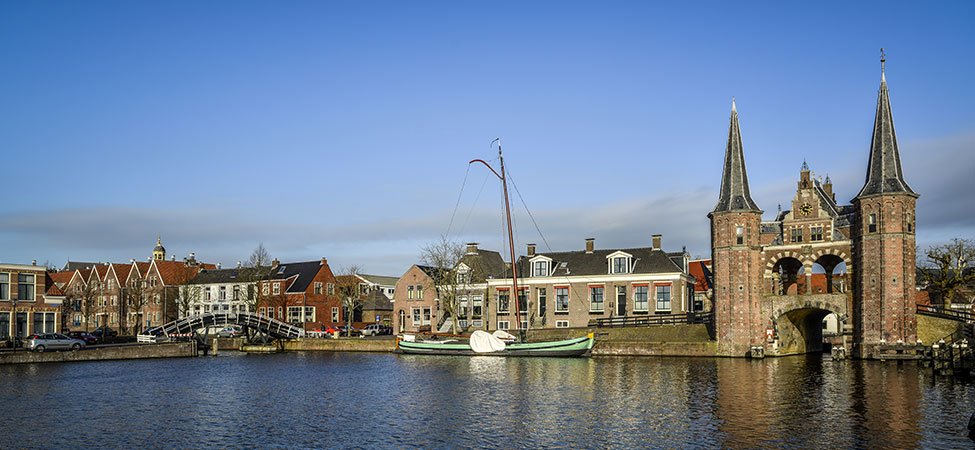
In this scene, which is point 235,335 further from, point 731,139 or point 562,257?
point 731,139

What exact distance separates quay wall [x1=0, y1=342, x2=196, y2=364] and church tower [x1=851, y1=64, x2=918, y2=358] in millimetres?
56629

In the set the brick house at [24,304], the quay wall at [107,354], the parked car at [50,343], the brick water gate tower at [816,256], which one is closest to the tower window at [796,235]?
the brick water gate tower at [816,256]

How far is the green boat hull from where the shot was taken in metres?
63.4

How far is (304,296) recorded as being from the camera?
333 ft

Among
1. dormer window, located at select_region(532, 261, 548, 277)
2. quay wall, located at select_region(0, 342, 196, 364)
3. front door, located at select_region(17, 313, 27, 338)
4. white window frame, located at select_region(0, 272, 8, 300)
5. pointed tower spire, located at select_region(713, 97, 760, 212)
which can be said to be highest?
pointed tower spire, located at select_region(713, 97, 760, 212)

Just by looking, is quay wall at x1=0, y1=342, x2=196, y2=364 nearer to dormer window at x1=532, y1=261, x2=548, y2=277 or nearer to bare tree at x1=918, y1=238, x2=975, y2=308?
dormer window at x1=532, y1=261, x2=548, y2=277

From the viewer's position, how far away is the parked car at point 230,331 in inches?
3438

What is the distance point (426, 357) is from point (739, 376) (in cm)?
2959

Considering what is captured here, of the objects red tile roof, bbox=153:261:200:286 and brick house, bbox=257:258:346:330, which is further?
red tile roof, bbox=153:261:200:286

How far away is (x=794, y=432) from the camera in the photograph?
90.7 feet

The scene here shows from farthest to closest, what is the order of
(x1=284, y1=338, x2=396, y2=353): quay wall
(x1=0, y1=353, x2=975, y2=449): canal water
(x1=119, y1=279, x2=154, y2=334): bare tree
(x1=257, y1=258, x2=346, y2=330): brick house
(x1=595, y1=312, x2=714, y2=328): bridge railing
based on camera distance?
(x1=119, y1=279, x2=154, y2=334): bare tree, (x1=257, y1=258, x2=346, y2=330): brick house, (x1=284, y1=338, x2=396, y2=353): quay wall, (x1=595, y1=312, x2=714, y2=328): bridge railing, (x1=0, y1=353, x2=975, y2=449): canal water

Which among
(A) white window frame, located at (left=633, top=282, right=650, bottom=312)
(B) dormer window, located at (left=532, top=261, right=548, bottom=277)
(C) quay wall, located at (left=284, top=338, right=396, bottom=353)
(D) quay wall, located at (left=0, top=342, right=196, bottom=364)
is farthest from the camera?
Result: (B) dormer window, located at (left=532, top=261, right=548, bottom=277)

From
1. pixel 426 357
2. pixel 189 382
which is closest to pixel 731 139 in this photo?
pixel 426 357

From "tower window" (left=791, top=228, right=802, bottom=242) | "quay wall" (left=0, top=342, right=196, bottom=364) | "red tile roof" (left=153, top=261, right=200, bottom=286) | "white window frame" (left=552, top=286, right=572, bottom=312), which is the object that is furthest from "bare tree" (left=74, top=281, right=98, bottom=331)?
"tower window" (left=791, top=228, right=802, bottom=242)
